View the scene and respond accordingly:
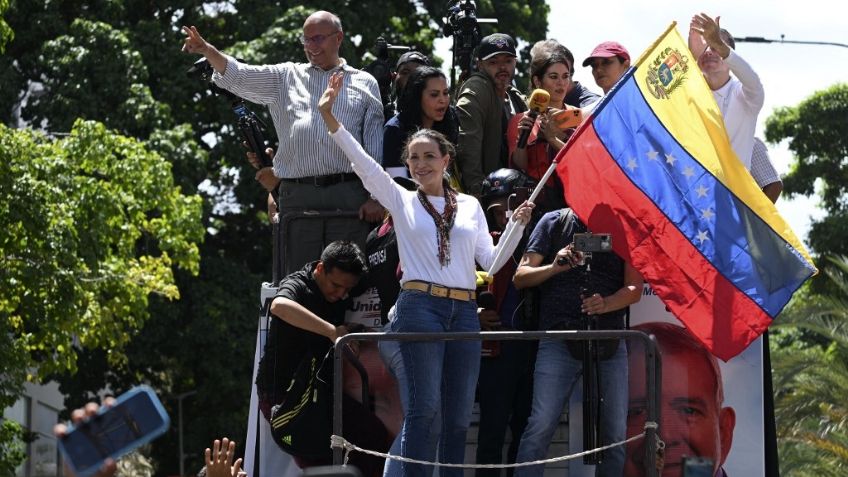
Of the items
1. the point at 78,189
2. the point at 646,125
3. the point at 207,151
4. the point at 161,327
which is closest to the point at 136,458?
the point at 161,327

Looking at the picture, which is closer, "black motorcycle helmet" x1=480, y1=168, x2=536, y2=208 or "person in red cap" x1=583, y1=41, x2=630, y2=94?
"black motorcycle helmet" x1=480, y1=168, x2=536, y2=208

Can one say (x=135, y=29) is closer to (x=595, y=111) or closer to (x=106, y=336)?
(x=106, y=336)

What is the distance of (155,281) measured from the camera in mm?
23516

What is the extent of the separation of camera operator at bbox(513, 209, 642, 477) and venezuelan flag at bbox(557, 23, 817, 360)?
0.52ft

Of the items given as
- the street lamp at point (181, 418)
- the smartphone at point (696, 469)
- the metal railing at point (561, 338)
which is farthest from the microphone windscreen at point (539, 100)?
the street lamp at point (181, 418)

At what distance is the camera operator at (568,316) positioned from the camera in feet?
28.0

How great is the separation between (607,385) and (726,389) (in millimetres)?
949

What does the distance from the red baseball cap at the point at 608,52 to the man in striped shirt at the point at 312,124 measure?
1.35 metres

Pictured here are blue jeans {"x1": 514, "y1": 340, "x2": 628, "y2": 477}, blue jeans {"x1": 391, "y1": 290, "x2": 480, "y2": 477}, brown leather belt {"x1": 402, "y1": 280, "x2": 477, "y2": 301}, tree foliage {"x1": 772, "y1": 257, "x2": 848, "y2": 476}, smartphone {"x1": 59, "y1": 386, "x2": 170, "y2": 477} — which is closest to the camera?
smartphone {"x1": 59, "y1": 386, "x2": 170, "y2": 477}

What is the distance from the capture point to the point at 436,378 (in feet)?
27.0

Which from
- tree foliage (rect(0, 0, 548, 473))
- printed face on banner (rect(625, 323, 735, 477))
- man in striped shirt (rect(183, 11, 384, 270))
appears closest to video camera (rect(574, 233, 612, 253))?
printed face on banner (rect(625, 323, 735, 477))

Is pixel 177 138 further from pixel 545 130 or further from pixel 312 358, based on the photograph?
pixel 312 358

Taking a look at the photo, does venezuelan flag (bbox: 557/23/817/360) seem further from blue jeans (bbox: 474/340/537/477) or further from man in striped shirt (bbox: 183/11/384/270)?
man in striped shirt (bbox: 183/11/384/270)

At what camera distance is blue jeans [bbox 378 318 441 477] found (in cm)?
825
